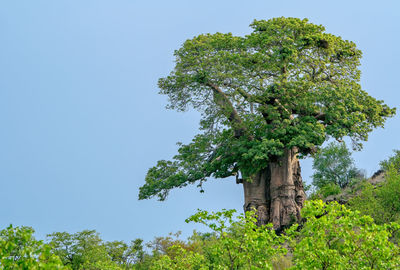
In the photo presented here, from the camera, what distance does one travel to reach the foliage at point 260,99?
973 inches

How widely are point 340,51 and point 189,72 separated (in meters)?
9.65

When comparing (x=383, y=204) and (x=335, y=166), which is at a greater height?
(x=335, y=166)

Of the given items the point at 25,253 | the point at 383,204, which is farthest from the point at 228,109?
the point at 25,253

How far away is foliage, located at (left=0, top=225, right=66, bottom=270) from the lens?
6.12 meters

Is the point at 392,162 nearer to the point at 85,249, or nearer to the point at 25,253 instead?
the point at 85,249

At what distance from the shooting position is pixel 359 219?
33.2ft

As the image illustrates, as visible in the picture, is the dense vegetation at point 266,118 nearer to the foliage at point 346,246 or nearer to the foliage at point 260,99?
the foliage at point 260,99

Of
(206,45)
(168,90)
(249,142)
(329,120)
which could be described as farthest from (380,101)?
(168,90)

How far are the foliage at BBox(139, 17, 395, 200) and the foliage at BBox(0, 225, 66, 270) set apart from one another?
56.0ft

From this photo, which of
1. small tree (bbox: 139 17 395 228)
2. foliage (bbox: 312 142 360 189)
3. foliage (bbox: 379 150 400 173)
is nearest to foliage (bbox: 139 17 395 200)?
small tree (bbox: 139 17 395 228)

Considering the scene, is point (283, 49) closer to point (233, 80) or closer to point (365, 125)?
point (233, 80)

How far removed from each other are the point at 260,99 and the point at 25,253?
20.8 meters

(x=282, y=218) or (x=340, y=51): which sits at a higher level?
(x=340, y=51)

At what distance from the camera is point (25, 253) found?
21.0ft
